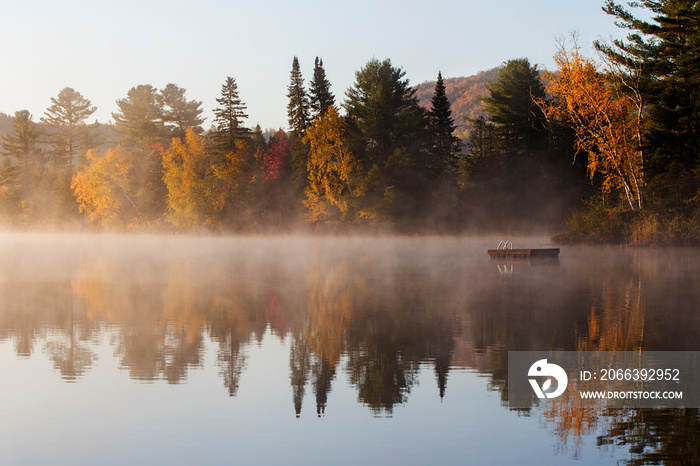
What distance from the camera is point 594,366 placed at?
9.46 meters

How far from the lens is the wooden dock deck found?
3105cm

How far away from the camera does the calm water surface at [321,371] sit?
21.6ft

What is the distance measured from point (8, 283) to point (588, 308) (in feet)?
58.7

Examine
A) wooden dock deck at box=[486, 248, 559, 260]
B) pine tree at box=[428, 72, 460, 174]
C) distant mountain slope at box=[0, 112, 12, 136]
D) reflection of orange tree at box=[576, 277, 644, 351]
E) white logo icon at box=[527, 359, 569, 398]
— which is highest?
distant mountain slope at box=[0, 112, 12, 136]

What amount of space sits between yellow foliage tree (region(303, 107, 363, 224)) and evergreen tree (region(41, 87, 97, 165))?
54781mm

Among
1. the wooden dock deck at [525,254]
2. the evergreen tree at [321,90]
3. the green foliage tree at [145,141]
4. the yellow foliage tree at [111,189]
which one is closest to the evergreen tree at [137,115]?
the green foliage tree at [145,141]

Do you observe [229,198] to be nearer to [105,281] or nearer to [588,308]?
[105,281]

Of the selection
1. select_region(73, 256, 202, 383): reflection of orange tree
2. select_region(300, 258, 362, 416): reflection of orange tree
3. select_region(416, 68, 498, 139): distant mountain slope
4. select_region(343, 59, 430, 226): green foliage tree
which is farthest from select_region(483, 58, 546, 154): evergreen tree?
select_region(416, 68, 498, 139): distant mountain slope

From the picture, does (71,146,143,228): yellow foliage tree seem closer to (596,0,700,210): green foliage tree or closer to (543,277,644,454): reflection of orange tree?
(596,0,700,210): green foliage tree

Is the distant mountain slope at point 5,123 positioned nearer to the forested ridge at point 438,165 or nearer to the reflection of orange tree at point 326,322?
the forested ridge at point 438,165

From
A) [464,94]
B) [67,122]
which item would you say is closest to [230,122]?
[67,122]

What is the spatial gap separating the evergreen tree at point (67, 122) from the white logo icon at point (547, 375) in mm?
104453

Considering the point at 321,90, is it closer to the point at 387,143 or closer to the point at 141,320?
the point at 387,143

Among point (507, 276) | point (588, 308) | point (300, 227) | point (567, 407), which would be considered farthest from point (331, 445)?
point (300, 227)
